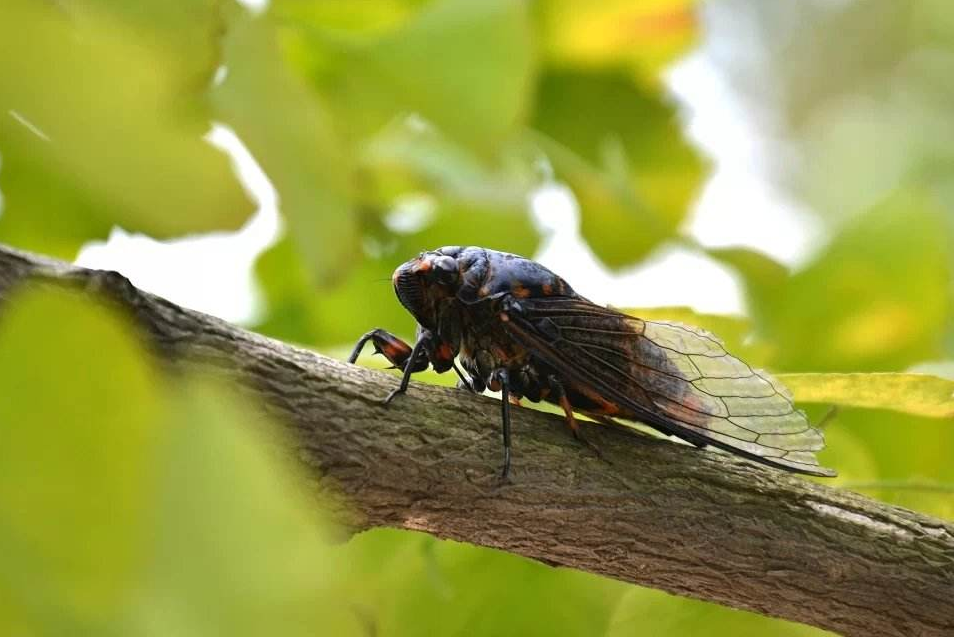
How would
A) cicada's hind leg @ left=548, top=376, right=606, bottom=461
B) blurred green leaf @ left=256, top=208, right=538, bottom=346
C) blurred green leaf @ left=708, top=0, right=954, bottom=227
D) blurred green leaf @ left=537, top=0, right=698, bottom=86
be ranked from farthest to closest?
1. blurred green leaf @ left=708, top=0, right=954, bottom=227
2. blurred green leaf @ left=537, top=0, right=698, bottom=86
3. blurred green leaf @ left=256, top=208, right=538, bottom=346
4. cicada's hind leg @ left=548, top=376, right=606, bottom=461

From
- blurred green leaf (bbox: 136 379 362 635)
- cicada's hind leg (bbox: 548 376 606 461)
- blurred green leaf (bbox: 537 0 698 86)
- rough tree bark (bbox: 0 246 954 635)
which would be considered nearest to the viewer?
blurred green leaf (bbox: 136 379 362 635)

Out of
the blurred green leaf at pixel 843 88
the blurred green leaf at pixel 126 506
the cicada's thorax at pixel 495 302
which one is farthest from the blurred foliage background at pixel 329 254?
the blurred green leaf at pixel 843 88

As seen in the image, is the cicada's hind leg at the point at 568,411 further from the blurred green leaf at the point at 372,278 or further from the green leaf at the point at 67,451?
the green leaf at the point at 67,451

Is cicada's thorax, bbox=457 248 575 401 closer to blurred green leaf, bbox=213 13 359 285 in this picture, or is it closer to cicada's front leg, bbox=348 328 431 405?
cicada's front leg, bbox=348 328 431 405

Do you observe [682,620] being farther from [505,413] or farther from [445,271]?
[445,271]

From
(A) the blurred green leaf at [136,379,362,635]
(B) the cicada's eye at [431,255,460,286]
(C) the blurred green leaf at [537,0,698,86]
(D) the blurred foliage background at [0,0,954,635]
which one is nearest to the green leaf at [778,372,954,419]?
(D) the blurred foliage background at [0,0,954,635]

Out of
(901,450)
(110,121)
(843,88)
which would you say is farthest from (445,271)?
(843,88)

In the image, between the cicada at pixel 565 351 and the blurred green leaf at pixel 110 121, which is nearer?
the blurred green leaf at pixel 110 121

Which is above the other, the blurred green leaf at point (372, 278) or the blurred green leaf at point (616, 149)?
the blurred green leaf at point (616, 149)
